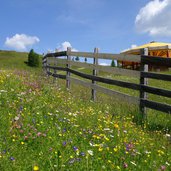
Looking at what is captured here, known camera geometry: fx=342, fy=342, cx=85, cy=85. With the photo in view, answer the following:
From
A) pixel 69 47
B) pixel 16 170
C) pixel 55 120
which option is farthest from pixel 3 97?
pixel 69 47

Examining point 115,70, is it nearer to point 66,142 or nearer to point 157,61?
point 157,61

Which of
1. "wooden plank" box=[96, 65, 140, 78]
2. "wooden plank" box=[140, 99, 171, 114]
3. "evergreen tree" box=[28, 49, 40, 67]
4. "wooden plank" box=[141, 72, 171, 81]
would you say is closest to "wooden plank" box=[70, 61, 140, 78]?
"wooden plank" box=[96, 65, 140, 78]

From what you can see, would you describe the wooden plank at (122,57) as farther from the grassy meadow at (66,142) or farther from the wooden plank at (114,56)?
the grassy meadow at (66,142)

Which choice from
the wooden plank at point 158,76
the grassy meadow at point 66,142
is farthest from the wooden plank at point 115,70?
the grassy meadow at point 66,142

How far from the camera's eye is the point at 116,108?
350 inches

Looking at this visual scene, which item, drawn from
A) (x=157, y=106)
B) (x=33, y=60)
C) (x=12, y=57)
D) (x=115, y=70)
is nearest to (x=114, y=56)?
(x=115, y=70)

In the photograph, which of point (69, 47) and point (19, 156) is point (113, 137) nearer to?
Result: point (19, 156)

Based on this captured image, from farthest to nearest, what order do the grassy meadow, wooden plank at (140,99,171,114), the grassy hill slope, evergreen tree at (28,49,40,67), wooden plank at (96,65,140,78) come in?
1. the grassy hill slope
2. evergreen tree at (28,49,40,67)
3. wooden plank at (96,65,140,78)
4. wooden plank at (140,99,171,114)
5. the grassy meadow

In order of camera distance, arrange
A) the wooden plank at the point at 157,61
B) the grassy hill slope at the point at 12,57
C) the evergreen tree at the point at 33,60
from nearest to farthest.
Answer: the wooden plank at the point at 157,61 → the evergreen tree at the point at 33,60 → the grassy hill slope at the point at 12,57

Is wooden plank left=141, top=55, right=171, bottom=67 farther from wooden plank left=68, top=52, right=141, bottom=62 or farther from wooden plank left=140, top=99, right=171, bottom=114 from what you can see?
wooden plank left=140, top=99, right=171, bottom=114

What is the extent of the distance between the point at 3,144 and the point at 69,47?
1037 centimetres

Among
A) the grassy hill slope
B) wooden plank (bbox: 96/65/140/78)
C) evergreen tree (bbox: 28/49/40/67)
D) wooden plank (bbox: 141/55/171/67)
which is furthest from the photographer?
the grassy hill slope

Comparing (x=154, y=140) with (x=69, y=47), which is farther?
(x=69, y=47)

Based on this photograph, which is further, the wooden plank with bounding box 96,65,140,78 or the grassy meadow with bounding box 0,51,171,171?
the wooden plank with bounding box 96,65,140,78
